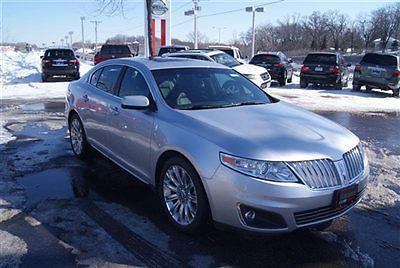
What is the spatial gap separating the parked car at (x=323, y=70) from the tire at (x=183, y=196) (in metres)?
15.6

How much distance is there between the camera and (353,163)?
365cm

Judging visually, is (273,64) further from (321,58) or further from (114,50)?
(114,50)

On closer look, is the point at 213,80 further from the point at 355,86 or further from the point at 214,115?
the point at 355,86

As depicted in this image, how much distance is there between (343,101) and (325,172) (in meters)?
12.2

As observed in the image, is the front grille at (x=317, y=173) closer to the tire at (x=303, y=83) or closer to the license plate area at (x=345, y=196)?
the license plate area at (x=345, y=196)

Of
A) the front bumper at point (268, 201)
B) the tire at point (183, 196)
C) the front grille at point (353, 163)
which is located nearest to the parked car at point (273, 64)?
the front grille at point (353, 163)

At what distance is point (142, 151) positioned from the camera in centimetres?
436

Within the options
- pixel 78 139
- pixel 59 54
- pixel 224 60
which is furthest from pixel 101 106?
pixel 59 54

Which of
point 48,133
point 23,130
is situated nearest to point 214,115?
point 48,133

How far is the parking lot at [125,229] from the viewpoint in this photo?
11.2 ft

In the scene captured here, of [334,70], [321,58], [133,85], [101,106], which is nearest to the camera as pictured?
[133,85]

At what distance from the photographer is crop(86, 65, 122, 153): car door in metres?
5.23

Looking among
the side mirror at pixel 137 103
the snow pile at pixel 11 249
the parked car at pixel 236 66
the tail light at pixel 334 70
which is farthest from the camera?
the tail light at pixel 334 70

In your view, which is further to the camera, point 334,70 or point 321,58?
point 321,58
